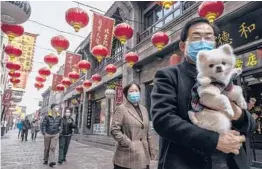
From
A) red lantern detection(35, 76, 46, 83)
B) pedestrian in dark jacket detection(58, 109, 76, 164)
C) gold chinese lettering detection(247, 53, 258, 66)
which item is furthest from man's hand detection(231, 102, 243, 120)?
red lantern detection(35, 76, 46, 83)

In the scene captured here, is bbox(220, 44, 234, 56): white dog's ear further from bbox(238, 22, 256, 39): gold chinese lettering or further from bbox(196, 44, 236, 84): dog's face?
bbox(238, 22, 256, 39): gold chinese lettering

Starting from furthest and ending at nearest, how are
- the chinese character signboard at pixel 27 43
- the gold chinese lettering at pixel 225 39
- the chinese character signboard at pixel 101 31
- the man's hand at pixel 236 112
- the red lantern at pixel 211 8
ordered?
the chinese character signboard at pixel 27 43
the chinese character signboard at pixel 101 31
the gold chinese lettering at pixel 225 39
the red lantern at pixel 211 8
the man's hand at pixel 236 112

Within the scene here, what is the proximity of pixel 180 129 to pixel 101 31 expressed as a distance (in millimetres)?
9861

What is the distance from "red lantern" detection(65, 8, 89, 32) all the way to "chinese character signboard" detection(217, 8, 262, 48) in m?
4.33

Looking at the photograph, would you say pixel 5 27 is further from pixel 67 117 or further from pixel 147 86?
pixel 147 86

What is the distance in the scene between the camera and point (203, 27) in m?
1.72

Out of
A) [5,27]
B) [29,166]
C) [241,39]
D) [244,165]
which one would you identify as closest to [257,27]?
[241,39]

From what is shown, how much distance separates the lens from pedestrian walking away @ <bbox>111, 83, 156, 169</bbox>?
3.35 meters

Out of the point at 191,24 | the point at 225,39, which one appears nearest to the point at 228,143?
the point at 191,24

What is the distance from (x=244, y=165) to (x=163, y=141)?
20.5 inches

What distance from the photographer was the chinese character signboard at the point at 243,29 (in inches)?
244

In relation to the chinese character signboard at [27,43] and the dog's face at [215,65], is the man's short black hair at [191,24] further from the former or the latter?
the chinese character signboard at [27,43]

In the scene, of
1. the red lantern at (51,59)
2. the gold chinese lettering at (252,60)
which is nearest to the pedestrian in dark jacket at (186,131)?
the gold chinese lettering at (252,60)

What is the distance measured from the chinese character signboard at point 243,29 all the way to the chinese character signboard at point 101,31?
531 centimetres
